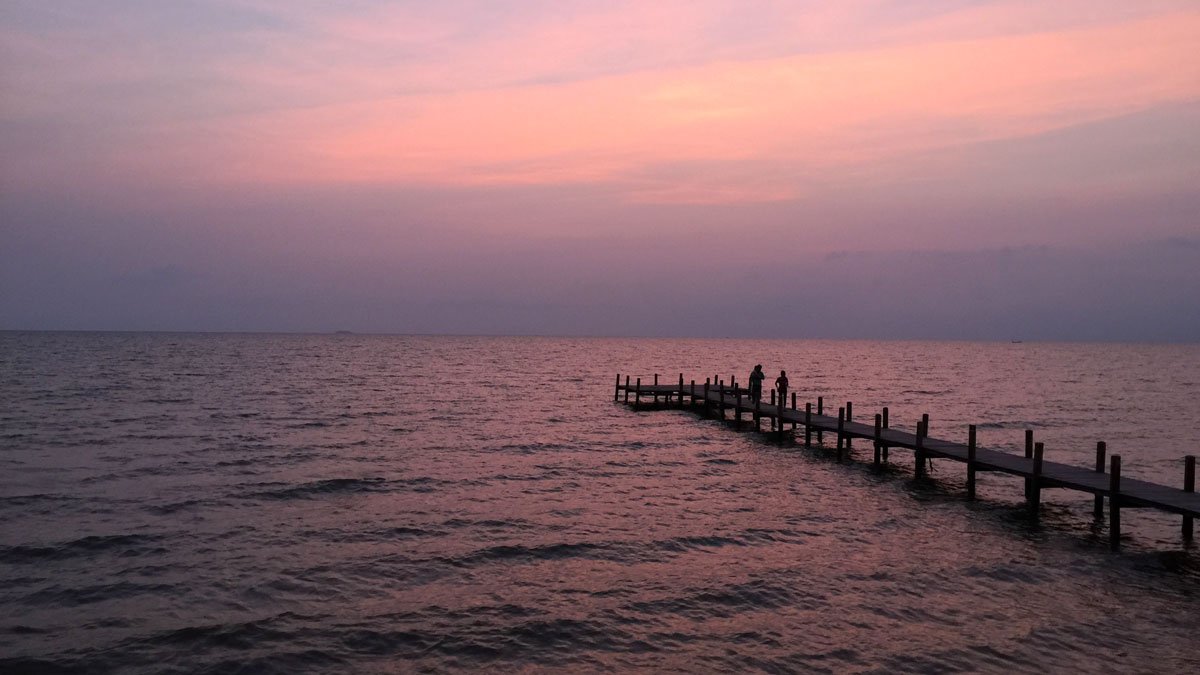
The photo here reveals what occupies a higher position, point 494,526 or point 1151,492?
point 1151,492

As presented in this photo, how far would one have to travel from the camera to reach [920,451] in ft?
82.7

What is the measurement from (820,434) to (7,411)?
127ft

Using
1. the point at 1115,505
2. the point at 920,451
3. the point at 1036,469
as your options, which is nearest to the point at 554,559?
the point at 1115,505

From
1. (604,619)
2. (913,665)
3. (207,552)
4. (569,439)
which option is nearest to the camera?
(913,665)

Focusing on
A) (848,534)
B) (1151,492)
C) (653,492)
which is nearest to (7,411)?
(653,492)

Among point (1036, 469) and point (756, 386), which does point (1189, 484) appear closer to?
point (1036, 469)

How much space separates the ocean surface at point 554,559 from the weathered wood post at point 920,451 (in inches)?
24.0

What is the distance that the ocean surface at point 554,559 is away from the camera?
11555 millimetres

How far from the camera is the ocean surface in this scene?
11555 mm

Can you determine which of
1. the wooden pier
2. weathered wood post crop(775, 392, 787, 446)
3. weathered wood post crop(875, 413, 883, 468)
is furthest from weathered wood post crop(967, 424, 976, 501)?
weathered wood post crop(775, 392, 787, 446)

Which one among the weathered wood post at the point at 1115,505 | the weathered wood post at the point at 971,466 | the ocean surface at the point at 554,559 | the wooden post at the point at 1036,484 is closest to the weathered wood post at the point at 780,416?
the ocean surface at the point at 554,559

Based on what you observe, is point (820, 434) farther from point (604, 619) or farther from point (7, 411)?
point (7, 411)

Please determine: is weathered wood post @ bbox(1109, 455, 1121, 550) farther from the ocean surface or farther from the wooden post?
the wooden post

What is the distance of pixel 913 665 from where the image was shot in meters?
11.1
